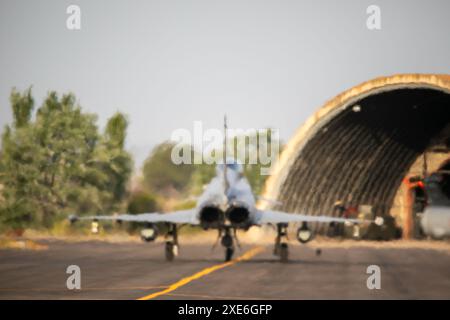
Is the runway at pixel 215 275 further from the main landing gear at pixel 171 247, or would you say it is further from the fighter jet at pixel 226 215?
the fighter jet at pixel 226 215

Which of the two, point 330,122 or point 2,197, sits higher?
point 330,122

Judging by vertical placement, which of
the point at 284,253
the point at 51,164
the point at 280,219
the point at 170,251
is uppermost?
the point at 51,164

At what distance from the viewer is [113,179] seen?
241 ft

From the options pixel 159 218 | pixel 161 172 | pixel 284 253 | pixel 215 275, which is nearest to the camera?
pixel 215 275

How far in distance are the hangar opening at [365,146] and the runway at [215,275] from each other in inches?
423

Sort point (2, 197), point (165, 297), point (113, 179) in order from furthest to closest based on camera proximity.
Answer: point (113, 179) < point (2, 197) < point (165, 297)

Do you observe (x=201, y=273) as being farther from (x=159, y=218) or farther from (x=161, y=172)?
(x=161, y=172)

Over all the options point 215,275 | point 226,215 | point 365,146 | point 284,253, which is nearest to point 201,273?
point 215,275

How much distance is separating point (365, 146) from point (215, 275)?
28.8 meters

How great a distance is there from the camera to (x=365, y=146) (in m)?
53.0

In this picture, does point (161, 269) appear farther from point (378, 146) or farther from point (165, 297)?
point (378, 146)

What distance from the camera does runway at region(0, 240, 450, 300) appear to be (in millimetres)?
Answer: 20161
